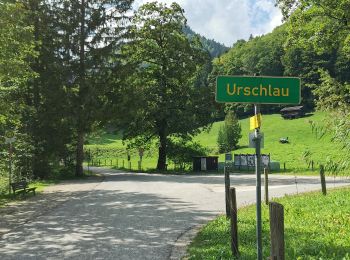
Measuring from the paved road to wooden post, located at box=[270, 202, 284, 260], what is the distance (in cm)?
374

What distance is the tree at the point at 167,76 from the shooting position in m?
38.4

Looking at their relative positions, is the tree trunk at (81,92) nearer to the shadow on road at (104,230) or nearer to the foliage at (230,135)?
the shadow on road at (104,230)

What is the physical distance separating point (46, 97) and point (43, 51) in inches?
126

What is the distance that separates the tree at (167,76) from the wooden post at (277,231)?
33588mm

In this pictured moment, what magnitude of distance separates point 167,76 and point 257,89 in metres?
35.2

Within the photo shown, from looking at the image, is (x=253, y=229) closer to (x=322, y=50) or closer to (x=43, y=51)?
(x=322, y=50)

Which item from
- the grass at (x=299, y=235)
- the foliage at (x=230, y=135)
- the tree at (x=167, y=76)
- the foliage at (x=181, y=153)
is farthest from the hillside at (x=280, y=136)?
the grass at (x=299, y=235)

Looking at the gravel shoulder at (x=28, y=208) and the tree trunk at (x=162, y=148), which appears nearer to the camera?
the gravel shoulder at (x=28, y=208)

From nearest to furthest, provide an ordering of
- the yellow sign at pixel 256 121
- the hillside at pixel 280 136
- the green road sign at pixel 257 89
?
1. the green road sign at pixel 257 89
2. the yellow sign at pixel 256 121
3. the hillside at pixel 280 136

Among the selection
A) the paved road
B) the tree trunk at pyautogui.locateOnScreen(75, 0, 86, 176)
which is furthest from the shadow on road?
the tree trunk at pyautogui.locateOnScreen(75, 0, 86, 176)

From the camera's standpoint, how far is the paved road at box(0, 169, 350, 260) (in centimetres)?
809

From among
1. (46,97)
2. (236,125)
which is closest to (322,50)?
(46,97)

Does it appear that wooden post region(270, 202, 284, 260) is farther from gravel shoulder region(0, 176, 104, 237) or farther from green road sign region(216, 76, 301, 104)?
gravel shoulder region(0, 176, 104, 237)

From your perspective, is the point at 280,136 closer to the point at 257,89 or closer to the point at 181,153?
the point at 181,153
